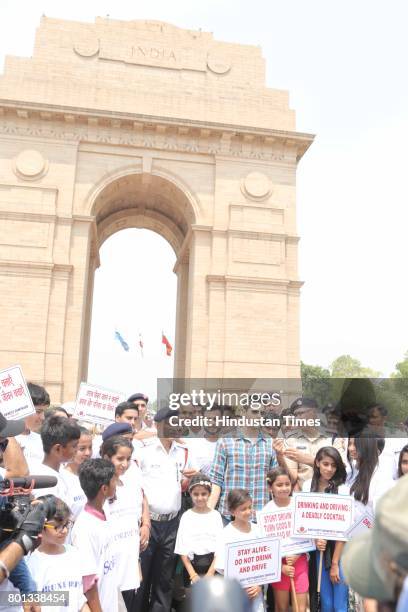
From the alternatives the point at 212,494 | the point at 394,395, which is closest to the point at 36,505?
the point at 212,494

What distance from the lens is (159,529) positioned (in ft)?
19.4

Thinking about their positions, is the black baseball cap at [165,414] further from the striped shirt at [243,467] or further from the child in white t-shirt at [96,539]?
the child in white t-shirt at [96,539]

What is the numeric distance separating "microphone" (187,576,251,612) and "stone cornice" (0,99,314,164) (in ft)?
71.0

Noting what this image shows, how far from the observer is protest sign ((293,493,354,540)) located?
513 centimetres

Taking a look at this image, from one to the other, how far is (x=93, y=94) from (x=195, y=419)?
17381 mm

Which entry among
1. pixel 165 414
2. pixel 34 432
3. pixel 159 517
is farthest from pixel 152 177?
pixel 159 517

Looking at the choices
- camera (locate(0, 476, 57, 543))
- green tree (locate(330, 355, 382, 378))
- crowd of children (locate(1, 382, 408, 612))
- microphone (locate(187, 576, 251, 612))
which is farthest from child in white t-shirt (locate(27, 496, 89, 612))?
green tree (locate(330, 355, 382, 378))

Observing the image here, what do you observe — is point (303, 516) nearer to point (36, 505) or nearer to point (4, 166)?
point (36, 505)

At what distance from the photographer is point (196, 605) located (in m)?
1.03

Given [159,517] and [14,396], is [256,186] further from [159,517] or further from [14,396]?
[159,517]

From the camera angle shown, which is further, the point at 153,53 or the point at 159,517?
the point at 153,53

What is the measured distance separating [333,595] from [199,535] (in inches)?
54.2

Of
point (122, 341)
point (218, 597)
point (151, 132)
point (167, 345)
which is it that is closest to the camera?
point (218, 597)

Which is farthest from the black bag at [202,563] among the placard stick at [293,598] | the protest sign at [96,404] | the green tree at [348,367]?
the green tree at [348,367]
